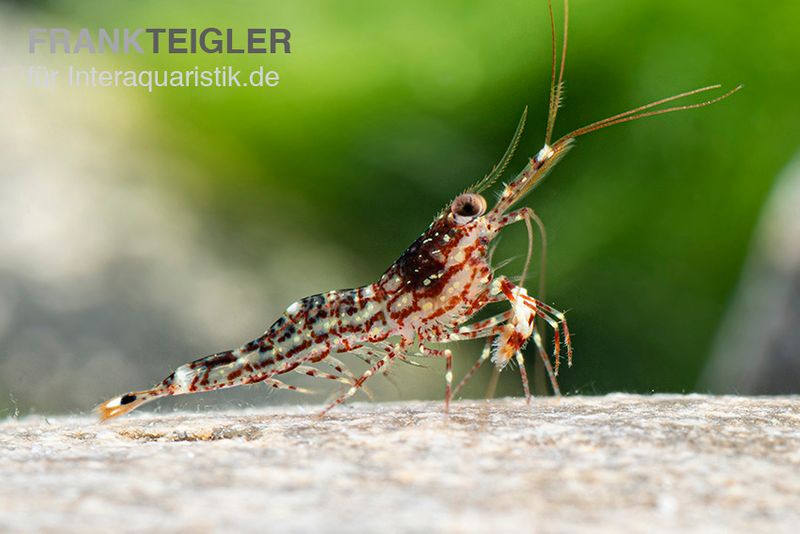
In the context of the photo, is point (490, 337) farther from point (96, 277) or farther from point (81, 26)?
point (81, 26)

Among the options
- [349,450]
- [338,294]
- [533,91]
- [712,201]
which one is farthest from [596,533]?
[712,201]

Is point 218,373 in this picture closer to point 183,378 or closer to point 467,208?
point 183,378

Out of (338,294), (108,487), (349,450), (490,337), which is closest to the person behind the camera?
(108,487)

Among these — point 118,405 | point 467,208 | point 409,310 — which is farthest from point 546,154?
point 118,405

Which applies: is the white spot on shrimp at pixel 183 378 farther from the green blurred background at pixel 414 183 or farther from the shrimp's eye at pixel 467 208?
the shrimp's eye at pixel 467 208

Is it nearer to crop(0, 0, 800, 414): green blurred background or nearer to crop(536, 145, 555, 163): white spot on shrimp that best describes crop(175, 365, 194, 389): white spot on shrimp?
crop(0, 0, 800, 414): green blurred background

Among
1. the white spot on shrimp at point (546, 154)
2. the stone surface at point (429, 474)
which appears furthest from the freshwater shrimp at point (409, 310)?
the stone surface at point (429, 474)
